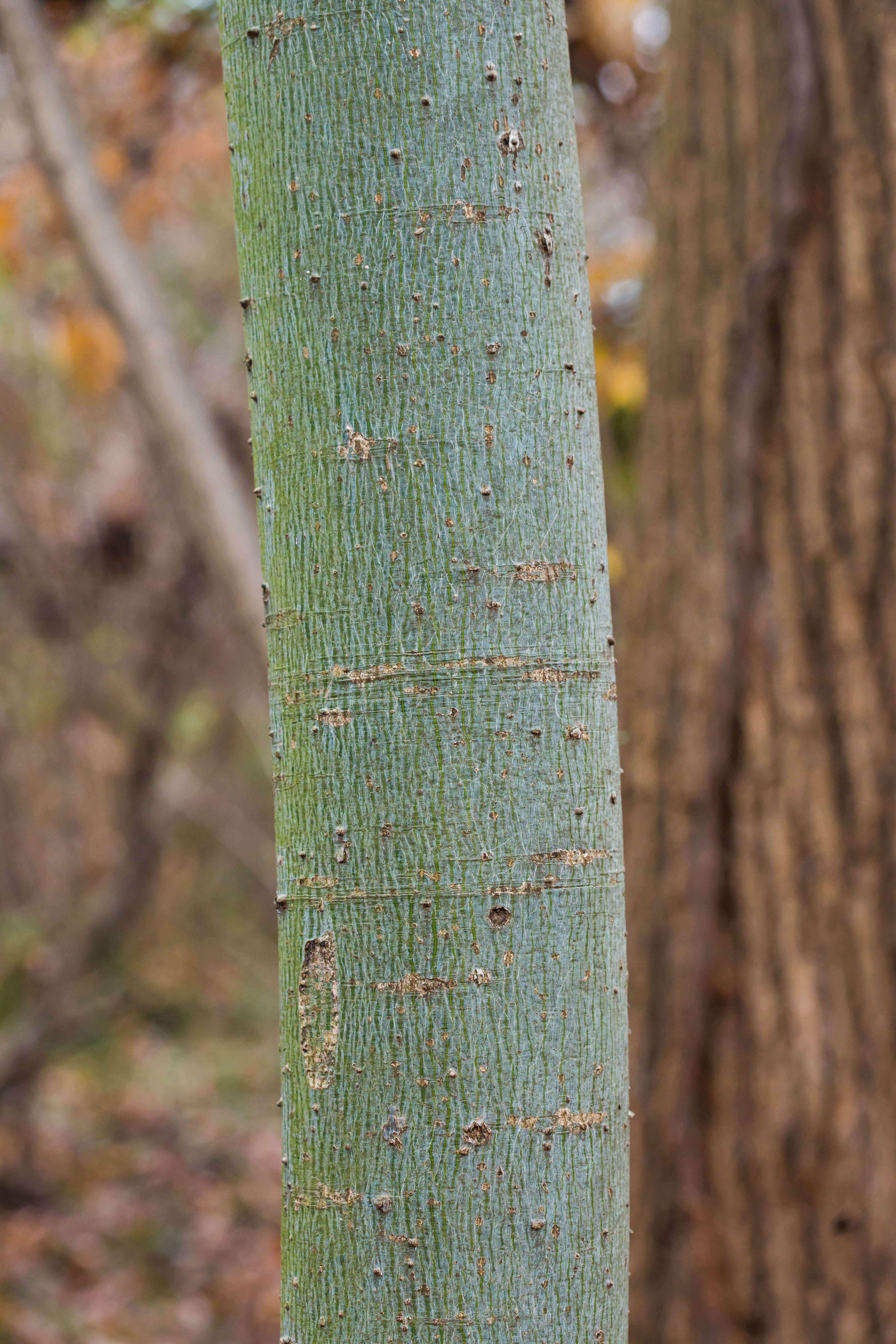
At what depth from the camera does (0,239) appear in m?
5.27

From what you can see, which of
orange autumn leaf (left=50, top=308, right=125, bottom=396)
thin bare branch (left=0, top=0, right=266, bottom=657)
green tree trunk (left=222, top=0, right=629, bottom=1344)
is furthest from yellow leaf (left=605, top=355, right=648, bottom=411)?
green tree trunk (left=222, top=0, right=629, bottom=1344)

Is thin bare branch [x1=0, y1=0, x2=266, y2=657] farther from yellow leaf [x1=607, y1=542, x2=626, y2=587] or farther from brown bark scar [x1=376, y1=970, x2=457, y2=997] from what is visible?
brown bark scar [x1=376, y1=970, x2=457, y2=997]

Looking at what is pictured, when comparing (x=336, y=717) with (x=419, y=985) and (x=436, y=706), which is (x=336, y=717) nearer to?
(x=436, y=706)

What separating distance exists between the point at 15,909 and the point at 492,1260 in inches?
358

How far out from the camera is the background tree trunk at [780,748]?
90.0 inches

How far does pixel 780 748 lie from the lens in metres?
2.41

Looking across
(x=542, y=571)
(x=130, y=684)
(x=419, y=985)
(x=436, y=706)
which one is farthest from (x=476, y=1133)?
(x=130, y=684)

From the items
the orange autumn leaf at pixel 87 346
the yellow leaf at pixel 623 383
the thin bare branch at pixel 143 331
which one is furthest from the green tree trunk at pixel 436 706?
the orange autumn leaf at pixel 87 346

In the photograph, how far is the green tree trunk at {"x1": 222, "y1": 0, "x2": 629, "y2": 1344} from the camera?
2.80ft

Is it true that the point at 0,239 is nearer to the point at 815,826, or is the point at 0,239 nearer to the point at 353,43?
the point at 815,826

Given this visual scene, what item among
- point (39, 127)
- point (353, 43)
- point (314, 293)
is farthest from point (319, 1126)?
point (39, 127)

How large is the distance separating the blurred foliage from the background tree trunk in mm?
374

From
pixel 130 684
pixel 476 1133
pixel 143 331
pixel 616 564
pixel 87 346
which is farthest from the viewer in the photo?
pixel 130 684

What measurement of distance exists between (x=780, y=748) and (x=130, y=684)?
5.33 meters
